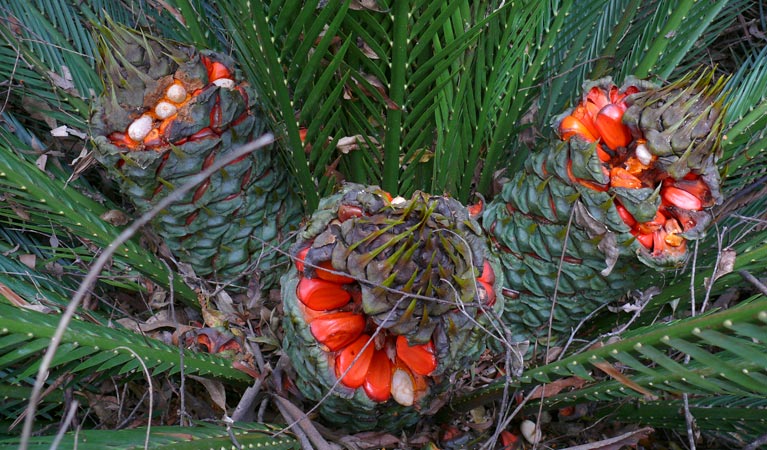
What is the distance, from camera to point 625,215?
965mm

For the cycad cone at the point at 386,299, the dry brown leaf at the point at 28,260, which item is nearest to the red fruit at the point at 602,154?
the cycad cone at the point at 386,299

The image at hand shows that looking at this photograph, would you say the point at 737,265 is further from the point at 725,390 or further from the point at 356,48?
the point at 356,48

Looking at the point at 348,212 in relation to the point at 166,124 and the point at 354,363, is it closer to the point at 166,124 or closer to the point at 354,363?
the point at 354,363

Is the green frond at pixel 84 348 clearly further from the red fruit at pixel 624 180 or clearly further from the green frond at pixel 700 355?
the red fruit at pixel 624 180

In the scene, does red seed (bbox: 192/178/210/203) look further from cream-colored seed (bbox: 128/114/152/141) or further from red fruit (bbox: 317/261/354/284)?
red fruit (bbox: 317/261/354/284)

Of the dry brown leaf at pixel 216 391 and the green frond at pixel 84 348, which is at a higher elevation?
the green frond at pixel 84 348

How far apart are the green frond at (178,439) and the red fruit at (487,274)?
0.39 metres

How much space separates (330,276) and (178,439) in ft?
0.96

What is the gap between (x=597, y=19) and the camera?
148 cm

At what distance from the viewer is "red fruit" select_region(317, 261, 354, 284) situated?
0.84 metres

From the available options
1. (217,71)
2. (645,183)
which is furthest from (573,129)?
(217,71)

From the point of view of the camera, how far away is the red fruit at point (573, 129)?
101cm

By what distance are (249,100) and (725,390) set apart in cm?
84

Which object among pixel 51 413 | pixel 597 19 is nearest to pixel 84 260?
pixel 51 413
